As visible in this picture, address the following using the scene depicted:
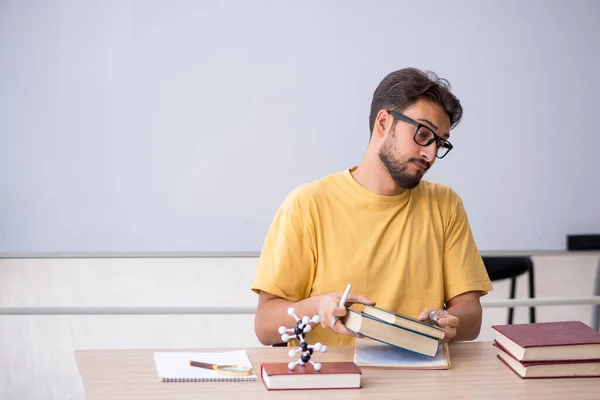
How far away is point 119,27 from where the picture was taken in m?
3.69

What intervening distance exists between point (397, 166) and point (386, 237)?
173 millimetres

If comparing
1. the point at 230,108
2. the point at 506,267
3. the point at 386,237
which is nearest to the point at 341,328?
the point at 386,237

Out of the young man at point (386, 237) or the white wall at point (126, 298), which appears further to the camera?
the white wall at point (126, 298)

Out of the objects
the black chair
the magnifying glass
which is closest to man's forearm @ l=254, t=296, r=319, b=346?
the magnifying glass

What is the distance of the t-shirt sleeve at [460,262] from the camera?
2.01 m

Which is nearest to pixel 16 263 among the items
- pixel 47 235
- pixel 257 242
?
pixel 47 235

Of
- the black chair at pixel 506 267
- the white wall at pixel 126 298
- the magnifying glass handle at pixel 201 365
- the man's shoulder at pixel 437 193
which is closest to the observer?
the magnifying glass handle at pixel 201 365

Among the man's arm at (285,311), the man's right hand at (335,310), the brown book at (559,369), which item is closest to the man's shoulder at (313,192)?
the man's arm at (285,311)

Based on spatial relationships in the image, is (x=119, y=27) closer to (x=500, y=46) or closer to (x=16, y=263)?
(x=16, y=263)

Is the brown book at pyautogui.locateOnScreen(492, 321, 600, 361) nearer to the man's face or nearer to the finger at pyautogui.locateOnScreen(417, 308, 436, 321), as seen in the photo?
the finger at pyautogui.locateOnScreen(417, 308, 436, 321)

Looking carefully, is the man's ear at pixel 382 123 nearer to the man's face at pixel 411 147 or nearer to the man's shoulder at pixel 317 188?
the man's face at pixel 411 147

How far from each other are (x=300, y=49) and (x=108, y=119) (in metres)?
0.92

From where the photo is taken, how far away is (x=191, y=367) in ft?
5.34

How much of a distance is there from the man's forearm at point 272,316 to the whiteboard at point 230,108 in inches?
76.0
